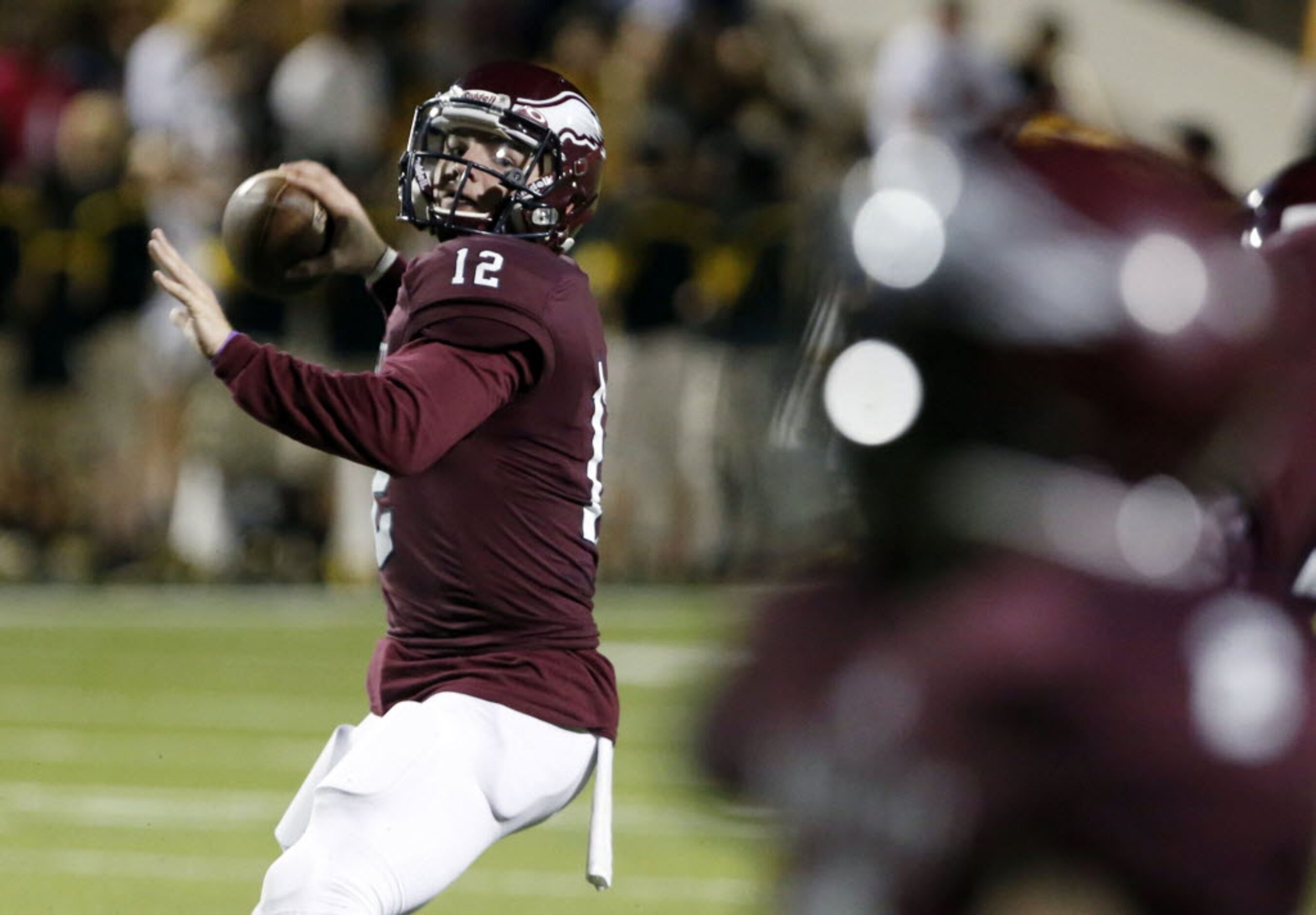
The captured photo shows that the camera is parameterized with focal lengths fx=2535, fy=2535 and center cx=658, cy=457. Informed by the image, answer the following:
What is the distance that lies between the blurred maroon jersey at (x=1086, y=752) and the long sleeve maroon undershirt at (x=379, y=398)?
1536 millimetres

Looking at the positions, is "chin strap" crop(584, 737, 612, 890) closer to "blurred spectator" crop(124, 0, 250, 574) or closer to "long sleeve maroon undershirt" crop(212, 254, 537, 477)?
"long sleeve maroon undershirt" crop(212, 254, 537, 477)

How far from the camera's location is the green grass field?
5.47m

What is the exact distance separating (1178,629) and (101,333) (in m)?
10.6

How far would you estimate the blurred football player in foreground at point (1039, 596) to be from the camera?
5.83 ft

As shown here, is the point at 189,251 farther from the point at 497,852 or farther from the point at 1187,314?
the point at 1187,314

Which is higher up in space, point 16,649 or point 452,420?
point 452,420

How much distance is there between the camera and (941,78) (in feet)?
38.0

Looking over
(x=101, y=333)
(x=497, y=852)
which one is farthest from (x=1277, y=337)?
(x=101, y=333)

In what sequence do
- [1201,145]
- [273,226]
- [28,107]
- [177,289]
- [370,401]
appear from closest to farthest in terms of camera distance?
[370,401] → [177,289] → [273,226] → [1201,145] → [28,107]

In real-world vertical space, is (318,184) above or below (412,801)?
above

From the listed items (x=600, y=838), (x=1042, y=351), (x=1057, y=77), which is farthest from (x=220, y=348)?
(x=1057, y=77)

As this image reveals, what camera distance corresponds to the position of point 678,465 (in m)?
11.6

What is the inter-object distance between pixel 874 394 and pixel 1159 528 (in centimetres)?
23

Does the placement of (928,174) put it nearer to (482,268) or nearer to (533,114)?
(482,268)
